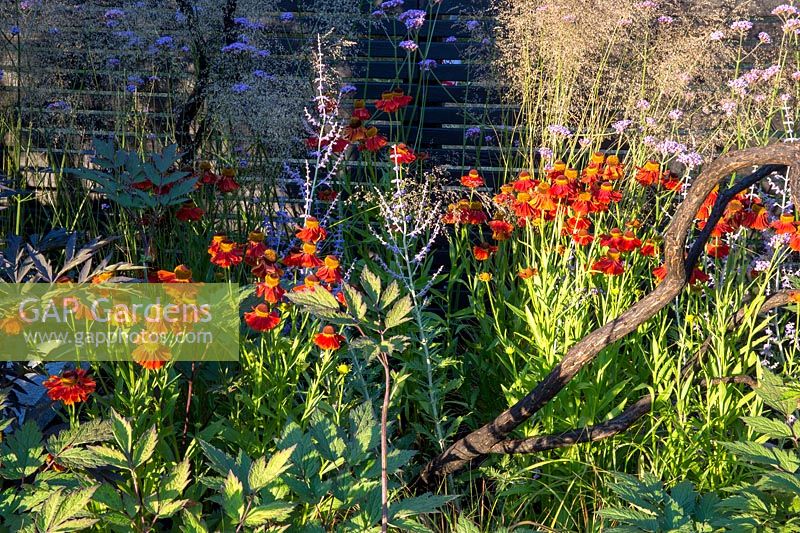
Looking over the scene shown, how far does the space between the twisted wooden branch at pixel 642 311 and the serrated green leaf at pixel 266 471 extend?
32.7 inches

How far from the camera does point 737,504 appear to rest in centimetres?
137

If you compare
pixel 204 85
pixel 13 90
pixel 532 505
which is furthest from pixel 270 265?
pixel 13 90

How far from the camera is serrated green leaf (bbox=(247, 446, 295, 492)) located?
127cm

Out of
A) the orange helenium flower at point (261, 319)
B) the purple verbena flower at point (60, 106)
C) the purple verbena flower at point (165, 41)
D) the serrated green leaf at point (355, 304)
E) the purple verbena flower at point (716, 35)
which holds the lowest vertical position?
the orange helenium flower at point (261, 319)

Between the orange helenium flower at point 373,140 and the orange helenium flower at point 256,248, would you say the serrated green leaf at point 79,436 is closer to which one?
the orange helenium flower at point 256,248

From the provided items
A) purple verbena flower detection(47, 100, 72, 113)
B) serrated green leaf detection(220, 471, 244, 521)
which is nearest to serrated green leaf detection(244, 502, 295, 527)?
serrated green leaf detection(220, 471, 244, 521)

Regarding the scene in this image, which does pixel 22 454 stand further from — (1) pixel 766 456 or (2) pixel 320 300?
(1) pixel 766 456

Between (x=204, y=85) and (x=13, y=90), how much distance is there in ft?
3.10

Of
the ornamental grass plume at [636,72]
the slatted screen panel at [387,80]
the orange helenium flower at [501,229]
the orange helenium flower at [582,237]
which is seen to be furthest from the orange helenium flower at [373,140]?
the slatted screen panel at [387,80]

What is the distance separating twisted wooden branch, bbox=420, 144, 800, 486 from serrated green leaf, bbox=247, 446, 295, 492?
83cm

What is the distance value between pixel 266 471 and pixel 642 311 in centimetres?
97

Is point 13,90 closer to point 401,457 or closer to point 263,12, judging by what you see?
point 263,12

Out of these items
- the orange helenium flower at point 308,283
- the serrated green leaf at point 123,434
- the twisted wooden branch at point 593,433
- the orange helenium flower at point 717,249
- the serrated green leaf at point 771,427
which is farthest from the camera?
the orange helenium flower at point 717,249

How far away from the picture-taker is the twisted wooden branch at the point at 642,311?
1.65 m
